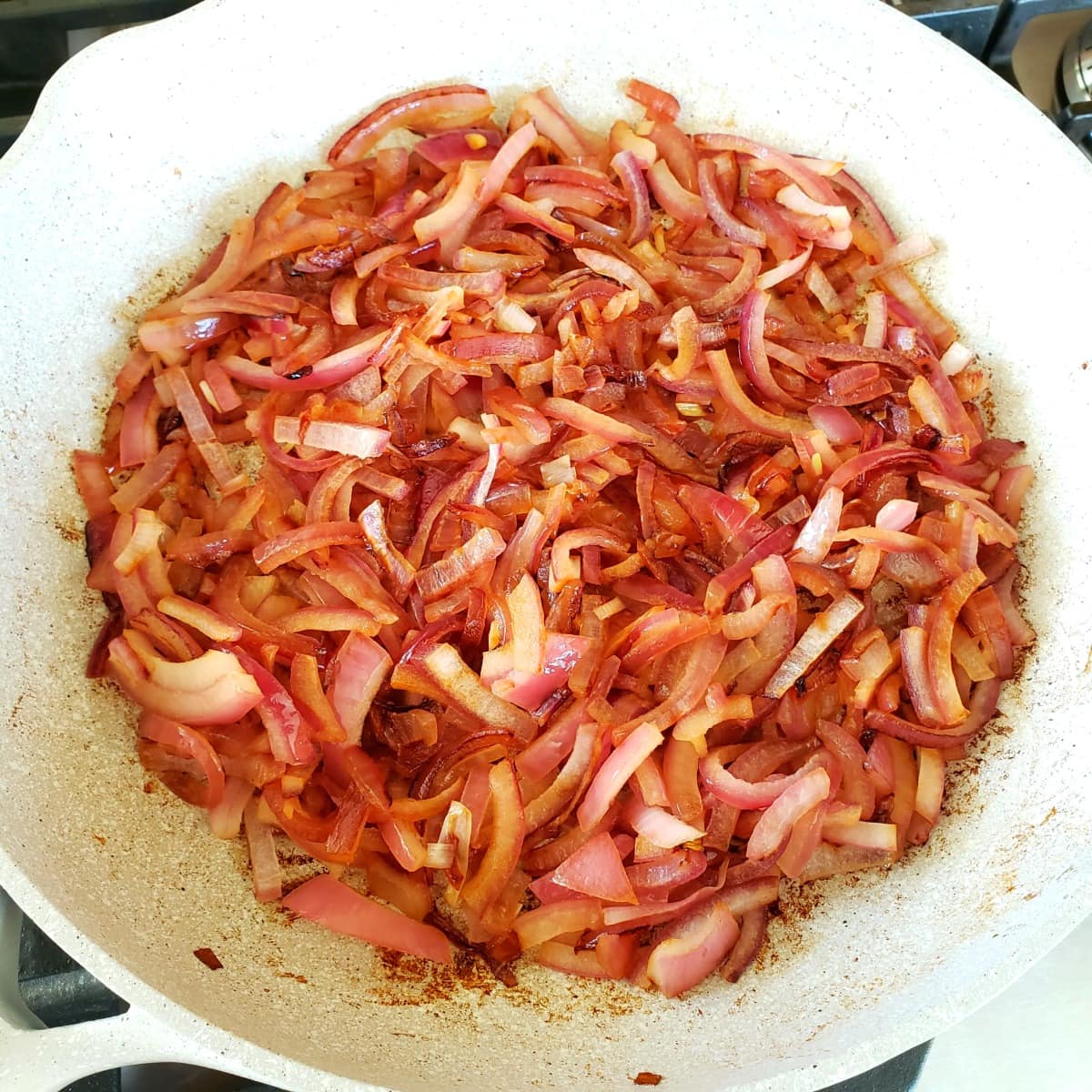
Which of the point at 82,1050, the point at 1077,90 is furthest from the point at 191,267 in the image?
the point at 1077,90

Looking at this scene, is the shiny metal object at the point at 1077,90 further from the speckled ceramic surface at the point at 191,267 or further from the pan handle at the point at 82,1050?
the pan handle at the point at 82,1050

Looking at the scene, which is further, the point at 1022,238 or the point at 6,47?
the point at 6,47

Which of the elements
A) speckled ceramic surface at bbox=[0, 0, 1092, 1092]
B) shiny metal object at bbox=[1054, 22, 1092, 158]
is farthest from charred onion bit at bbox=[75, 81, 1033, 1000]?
shiny metal object at bbox=[1054, 22, 1092, 158]

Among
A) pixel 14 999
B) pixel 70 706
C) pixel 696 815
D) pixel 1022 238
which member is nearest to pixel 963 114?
pixel 1022 238

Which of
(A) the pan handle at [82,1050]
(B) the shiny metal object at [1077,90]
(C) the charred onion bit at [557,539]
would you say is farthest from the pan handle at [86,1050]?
(B) the shiny metal object at [1077,90]

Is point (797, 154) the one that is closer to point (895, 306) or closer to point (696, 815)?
point (895, 306)

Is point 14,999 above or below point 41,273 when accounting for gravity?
below
